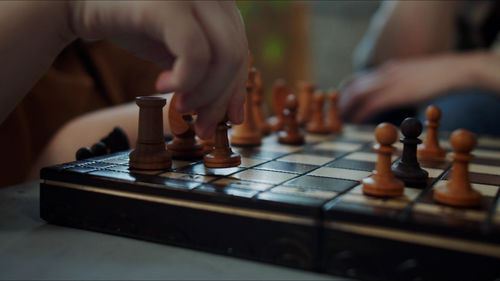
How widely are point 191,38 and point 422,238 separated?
394 mm

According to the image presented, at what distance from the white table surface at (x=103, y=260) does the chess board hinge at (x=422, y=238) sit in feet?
0.23

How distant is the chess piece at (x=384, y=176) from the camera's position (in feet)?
2.26

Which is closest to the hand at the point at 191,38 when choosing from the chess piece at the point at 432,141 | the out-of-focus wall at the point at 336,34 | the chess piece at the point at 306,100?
the chess piece at the point at 432,141

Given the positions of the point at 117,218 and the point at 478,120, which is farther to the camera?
the point at 478,120

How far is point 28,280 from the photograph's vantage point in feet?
1.99

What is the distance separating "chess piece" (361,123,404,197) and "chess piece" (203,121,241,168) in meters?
0.26

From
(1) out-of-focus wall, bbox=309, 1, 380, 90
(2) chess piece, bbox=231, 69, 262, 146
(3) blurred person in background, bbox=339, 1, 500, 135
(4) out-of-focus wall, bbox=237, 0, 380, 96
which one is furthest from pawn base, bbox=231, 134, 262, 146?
(1) out-of-focus wall, bbox=309, 1, 380, 90

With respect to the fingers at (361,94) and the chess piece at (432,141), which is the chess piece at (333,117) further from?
the fingers at (361,94)

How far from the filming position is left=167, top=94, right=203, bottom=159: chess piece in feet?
3.17

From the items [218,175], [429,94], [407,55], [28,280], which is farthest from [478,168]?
[407,55]

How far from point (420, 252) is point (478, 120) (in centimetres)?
119

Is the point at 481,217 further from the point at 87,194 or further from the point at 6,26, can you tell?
the point at 6,26

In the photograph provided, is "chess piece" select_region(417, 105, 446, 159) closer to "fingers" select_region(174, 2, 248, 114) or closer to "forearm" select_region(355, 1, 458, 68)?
"fingers" select_region(174, 2, 248, 114)

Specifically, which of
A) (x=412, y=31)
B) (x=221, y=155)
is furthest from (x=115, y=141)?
(x=412, y=31)
